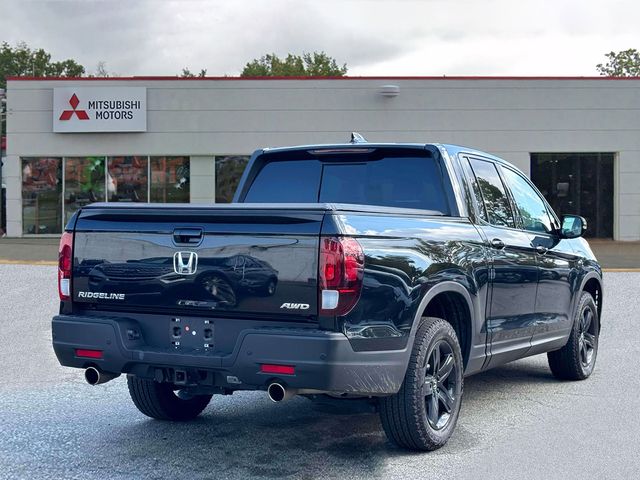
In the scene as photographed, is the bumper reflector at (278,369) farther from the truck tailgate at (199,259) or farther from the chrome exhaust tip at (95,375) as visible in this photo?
the chrome exhaust tip at (95,375)

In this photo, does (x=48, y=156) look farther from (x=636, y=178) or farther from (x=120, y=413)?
(x=120, y=413)

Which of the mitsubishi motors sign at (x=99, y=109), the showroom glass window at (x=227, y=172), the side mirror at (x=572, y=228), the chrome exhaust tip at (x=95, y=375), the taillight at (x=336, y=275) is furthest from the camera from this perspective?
the showroom glass window at (x=227, y=172)

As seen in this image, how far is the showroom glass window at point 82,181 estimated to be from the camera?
27672 millimetres

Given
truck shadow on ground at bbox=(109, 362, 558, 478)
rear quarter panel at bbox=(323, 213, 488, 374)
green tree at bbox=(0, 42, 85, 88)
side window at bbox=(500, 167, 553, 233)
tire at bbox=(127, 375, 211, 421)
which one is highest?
green tree at bbox=(0, 42, 85, 88)

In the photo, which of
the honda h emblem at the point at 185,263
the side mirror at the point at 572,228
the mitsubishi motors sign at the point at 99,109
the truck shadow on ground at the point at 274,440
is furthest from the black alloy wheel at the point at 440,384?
the mitsubishi motors sign at the point at 99,109

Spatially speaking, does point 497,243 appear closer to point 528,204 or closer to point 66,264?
point 528,204

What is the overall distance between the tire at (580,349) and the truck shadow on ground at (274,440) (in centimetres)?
82

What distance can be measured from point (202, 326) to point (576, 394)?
3.79 m

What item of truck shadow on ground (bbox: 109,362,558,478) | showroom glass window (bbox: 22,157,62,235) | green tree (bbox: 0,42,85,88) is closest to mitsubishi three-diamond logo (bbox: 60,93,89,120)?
showroom glass window (bbox: 22,157,62,235)

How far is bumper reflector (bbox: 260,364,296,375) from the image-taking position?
4727 millimetres

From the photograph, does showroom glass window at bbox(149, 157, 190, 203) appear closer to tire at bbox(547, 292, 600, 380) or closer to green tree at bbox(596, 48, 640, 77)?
tire at bbox(547, 292, 600, 380)

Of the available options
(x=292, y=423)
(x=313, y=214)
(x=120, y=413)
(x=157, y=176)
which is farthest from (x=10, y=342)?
(x=157, y=176)

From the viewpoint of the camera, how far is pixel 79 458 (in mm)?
5445

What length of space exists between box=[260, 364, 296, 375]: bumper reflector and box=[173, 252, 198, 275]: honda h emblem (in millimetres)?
707
